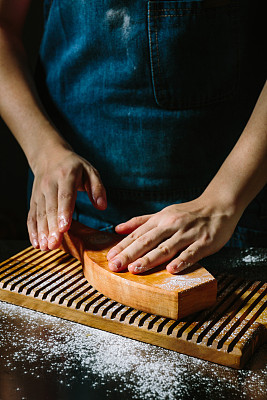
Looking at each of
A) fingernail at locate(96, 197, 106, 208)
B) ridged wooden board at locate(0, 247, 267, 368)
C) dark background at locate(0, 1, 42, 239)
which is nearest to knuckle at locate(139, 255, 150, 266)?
ridged wooden board at locate(0, 247, 267, 368)

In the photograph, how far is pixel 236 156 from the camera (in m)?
1.30

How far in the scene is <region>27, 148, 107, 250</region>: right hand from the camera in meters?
1.20

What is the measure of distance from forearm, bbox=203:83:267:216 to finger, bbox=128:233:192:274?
19 centimetres

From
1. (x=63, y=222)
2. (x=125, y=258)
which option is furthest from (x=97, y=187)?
(x=125, y=258)

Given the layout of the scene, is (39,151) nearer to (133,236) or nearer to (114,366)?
(133,236)

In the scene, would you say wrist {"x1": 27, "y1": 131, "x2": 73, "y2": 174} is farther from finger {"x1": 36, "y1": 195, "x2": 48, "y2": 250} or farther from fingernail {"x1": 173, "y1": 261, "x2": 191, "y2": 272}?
fingernail {"x1": 173, "y1": 261, "x2": 191, "y2": 272}

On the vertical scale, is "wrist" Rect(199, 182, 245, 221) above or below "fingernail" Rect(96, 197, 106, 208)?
below

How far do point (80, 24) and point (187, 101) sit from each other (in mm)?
399

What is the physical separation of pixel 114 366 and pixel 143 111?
2.68 feet

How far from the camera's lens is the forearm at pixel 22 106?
1.41m

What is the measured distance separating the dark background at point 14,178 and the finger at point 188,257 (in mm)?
1603

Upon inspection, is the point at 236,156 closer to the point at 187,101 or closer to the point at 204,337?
the point at 187,101

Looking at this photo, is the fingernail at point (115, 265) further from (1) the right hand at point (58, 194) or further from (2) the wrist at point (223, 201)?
(2) the wrist at point (223, 201)

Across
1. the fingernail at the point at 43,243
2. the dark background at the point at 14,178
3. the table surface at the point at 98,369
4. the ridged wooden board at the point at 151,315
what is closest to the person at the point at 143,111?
the fingernail at the point at 43,243
